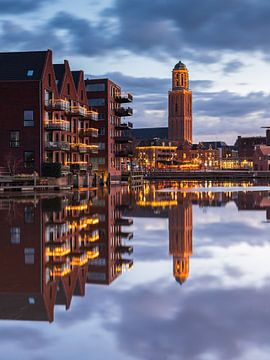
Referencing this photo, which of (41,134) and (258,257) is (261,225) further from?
(41,134)

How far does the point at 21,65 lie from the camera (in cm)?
6391

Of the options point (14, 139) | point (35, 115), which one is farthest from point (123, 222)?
point (14, 139)

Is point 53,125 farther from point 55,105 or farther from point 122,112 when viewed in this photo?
point 122,112

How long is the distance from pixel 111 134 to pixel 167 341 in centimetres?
8842

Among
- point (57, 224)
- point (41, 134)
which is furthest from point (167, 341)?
point (41, 134)

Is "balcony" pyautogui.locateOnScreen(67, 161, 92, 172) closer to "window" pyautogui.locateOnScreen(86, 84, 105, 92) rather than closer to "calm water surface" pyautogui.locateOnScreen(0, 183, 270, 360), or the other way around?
"window" pyautogui.locateOnScreen(86, 84, 105, 92)

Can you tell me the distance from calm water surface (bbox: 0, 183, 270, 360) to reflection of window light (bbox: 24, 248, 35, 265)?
0.09 feet

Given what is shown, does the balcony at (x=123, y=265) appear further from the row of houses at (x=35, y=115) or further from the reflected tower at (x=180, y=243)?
the row of houses at (x=35, y=115)

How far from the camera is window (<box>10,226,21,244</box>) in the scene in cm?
1677

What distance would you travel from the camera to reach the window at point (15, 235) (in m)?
16.8

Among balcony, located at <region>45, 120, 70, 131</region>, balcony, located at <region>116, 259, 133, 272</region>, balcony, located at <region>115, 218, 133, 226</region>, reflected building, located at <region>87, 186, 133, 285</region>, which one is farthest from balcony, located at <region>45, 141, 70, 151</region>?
balcony, located at <region>116, 259, 133, 272</region>

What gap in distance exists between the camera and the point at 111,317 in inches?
328

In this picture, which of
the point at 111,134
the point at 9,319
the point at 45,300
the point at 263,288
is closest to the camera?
the point at 9,319

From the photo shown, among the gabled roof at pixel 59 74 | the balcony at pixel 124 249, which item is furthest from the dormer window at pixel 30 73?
the balcony at pixel 124 249
